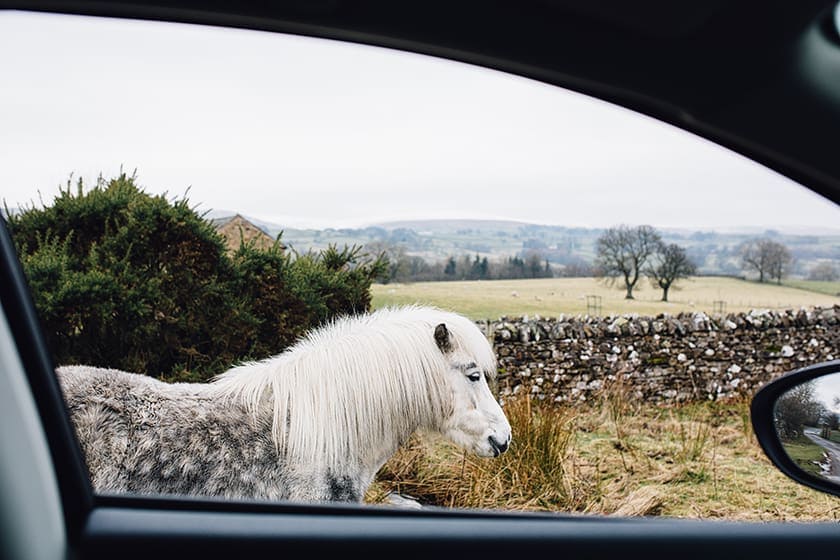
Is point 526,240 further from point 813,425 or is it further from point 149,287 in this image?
point 813,425

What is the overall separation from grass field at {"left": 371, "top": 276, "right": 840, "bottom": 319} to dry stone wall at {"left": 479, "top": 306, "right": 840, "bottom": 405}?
0.10 m

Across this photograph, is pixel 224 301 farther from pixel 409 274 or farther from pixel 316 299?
pixel 409 274

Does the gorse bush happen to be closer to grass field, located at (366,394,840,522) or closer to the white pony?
grass field, located at (366,394,840,522)

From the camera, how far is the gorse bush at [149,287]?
3.59m

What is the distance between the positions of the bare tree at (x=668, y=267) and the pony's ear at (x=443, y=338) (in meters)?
3.79

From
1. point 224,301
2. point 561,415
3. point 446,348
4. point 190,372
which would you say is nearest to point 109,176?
point 224,301

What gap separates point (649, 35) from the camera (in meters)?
0.82

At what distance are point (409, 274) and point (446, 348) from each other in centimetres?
216

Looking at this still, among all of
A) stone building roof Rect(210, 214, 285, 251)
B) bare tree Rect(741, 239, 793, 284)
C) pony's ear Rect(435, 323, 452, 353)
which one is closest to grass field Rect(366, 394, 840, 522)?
pony's ear Rect(435, 323, 452, 353)

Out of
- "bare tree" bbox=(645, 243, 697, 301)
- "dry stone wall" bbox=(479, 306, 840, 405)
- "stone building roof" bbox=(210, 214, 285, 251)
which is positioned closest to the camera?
"stone building roof" bbox=(210, 214, 285, 251)

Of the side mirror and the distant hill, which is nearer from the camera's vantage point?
the side mirror

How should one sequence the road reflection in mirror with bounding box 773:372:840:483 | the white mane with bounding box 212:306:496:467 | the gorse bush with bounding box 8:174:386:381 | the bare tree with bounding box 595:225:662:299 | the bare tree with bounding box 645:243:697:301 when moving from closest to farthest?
1. the road reflection in mirror with bounding box 773:372:840:483
2. the white mane with bounding box 212:306:496:467
3. the gorse bush with bounding box 8:174:386:381
4. the bare tree with bounding box 595:225:662:299
5. the bare tree with bounding box 645:243:697:301

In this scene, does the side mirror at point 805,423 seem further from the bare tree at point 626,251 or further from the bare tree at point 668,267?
the bare tree at point 668,267

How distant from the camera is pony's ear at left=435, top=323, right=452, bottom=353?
98.0 inches
